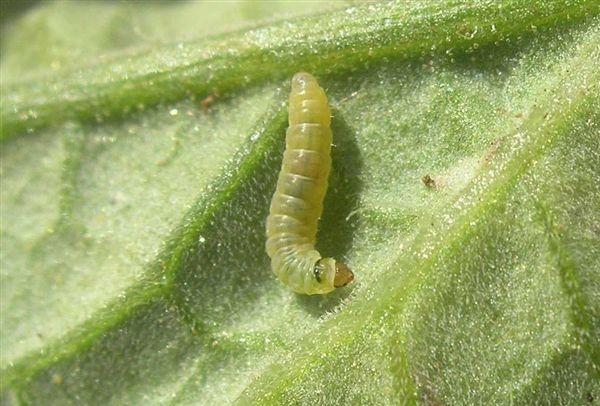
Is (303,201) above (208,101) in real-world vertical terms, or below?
below

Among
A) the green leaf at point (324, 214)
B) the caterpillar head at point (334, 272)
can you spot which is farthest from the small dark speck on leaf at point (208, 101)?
the caterpillar head at point (334, 272)

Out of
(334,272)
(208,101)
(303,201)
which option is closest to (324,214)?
(303,201)

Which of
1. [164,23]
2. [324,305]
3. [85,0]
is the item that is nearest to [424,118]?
[324,305]

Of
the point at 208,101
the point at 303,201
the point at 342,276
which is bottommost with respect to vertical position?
the point at 342,276

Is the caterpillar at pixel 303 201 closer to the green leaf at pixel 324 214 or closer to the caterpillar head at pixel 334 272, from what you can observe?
the caterpillar head at pixel 334 272

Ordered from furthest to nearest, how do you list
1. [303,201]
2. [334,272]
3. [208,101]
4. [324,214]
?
[208,101] → [324,214] → [303,201] → [334,272]

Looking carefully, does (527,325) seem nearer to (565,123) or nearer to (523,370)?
(523,370)

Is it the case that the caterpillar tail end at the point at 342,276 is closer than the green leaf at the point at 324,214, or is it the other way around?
the green leaf at the point at 324,214

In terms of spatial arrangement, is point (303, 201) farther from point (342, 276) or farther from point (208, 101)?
point (208, 101)
